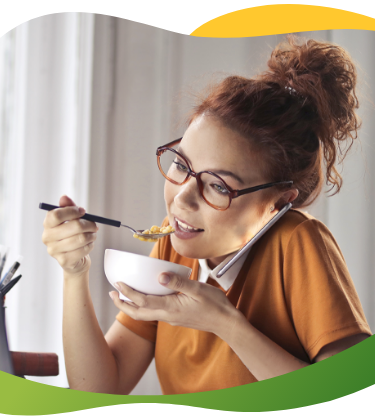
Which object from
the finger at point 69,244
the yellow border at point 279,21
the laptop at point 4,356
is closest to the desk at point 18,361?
the laptop at point 4,356

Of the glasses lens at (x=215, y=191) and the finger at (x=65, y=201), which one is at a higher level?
the glasses lens at (x=215, y=191)

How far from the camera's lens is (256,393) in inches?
22.7

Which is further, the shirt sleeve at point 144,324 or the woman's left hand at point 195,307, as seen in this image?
the shirt sleeve at point 144,324

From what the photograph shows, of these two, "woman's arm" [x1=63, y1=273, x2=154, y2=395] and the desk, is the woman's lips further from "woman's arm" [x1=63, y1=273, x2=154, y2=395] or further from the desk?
the desk

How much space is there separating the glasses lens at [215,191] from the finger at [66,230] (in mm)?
163

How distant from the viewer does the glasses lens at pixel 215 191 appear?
1.88 feet

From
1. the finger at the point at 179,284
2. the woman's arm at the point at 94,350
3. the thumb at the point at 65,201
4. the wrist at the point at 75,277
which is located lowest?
the woman's arm at the point at 94,350

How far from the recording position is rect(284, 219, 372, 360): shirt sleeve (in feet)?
1.83

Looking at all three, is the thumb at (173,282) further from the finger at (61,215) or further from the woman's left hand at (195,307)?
the finger at (61,215)

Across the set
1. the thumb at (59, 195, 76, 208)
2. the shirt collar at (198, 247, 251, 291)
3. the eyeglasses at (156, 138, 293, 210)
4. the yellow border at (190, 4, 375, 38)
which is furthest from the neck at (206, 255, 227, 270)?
the yellow border at (190, 4, 375, 38)

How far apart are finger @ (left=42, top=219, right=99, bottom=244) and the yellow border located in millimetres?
357

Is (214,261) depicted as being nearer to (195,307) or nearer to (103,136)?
(195,307)

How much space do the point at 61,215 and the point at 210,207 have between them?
0.64 ft

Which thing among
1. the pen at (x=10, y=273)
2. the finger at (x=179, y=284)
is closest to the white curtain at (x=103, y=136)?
the pen at (x=10, y=273)
